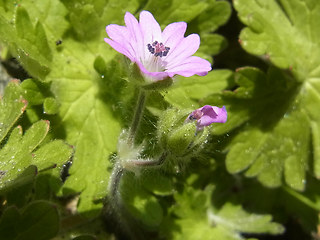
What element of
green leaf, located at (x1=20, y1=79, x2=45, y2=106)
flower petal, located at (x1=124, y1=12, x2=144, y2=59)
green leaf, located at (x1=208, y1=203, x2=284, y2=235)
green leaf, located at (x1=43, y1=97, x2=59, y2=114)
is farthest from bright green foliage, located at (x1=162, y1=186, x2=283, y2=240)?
flower petal, located at (x1=124, y1=12, x2=144, y2=59)

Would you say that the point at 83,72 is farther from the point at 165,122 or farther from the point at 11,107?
the point at 165,122

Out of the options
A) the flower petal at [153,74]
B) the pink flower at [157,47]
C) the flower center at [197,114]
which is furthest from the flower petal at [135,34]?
the flower center at [197,114]

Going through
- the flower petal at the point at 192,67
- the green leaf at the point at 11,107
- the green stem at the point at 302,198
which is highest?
the green leaf at the point at 11,107

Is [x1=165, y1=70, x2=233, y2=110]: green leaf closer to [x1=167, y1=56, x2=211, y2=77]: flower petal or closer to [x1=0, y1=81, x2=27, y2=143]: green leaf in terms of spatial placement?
[x1=167, y1=56, x2=211, y2=77]: flower petal

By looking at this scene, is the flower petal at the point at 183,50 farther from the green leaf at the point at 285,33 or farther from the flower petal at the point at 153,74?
the green leaf at the point at 285,33

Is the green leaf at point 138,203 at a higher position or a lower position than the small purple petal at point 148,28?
lower

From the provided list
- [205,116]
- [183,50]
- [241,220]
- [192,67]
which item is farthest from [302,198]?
[192,67]

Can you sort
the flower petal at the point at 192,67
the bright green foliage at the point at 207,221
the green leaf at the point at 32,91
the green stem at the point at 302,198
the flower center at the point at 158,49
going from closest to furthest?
the flower petal at the point at 192,67 → the flower center at the point at 158,49 → the green leaf at the point at 32,91 → the bright green foliage at the point at 207,221 → the green stem at the point at 302,198

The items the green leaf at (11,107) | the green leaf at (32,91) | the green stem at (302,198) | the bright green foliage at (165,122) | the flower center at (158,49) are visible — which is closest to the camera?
the flower center at (158,49)
